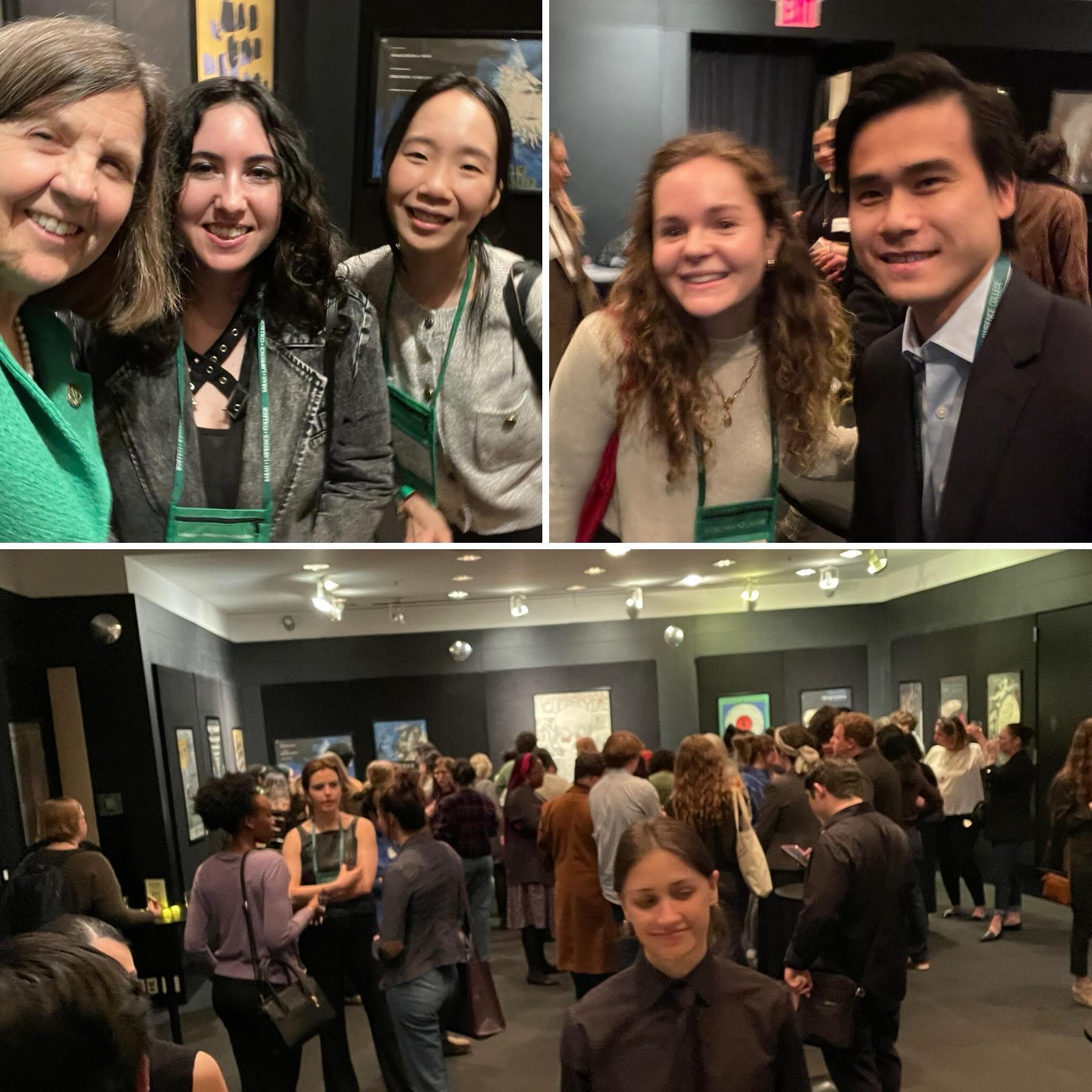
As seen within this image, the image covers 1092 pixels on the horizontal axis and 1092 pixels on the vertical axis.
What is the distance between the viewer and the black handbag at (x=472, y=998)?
2.41 m

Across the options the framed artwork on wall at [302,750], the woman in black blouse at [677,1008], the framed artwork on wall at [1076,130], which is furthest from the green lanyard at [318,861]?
the framed artwork on wall at [1076,130]

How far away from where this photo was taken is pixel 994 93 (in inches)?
96.4

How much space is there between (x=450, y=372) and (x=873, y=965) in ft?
5.00

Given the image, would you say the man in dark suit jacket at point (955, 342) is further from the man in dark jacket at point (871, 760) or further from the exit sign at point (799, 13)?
the man in dark jacket at point (871, 760)

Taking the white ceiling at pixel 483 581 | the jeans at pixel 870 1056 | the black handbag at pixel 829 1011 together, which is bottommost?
the jeans at pixel 870 1056

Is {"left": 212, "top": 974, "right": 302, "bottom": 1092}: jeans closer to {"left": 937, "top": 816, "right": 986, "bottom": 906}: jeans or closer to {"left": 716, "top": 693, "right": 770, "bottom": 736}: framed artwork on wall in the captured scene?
{"left": 716, "top": 693, "right": 770, "bottom": 736}: framed artwork on wall

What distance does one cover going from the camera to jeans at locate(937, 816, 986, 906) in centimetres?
252

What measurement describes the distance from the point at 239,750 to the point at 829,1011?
52.0 inches

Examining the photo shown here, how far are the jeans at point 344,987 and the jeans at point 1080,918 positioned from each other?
1462 mm

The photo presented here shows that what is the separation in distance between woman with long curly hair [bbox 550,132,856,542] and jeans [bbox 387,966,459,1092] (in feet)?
3.13

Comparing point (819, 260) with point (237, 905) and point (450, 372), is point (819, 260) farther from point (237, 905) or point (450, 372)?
point (237, 905)

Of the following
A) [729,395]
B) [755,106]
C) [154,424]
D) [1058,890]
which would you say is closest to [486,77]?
[755,106]

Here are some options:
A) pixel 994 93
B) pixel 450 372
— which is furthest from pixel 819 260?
pixel 450 372

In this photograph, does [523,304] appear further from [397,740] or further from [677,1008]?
[677,1008]
